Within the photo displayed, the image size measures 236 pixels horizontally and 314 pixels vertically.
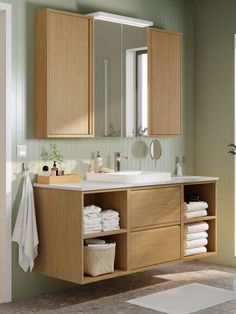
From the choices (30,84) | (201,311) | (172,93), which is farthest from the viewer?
(172,93)

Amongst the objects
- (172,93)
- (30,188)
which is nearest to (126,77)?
(172,93)

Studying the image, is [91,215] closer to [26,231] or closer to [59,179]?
Result: [59,179]

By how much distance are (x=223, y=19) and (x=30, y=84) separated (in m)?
2.28

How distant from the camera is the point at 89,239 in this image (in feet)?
16.5

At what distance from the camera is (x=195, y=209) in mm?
5641

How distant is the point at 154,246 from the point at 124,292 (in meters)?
0.46

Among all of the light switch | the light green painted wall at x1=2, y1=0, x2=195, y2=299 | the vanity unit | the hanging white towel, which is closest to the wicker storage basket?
the vanity unit

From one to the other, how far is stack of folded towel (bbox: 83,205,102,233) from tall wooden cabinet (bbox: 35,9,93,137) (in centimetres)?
69

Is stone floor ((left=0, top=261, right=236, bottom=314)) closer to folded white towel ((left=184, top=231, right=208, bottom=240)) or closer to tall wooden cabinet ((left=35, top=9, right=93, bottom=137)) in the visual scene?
folded white towel ((left=184, top=231, right=208, bottom=240))

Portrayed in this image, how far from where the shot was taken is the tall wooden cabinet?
4.95 metres

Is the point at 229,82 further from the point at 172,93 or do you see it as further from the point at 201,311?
the point at 201,311

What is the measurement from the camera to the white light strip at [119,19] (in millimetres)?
5266

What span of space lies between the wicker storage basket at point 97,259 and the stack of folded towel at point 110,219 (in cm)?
15

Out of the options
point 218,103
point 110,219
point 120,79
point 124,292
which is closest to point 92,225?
point 110,219
